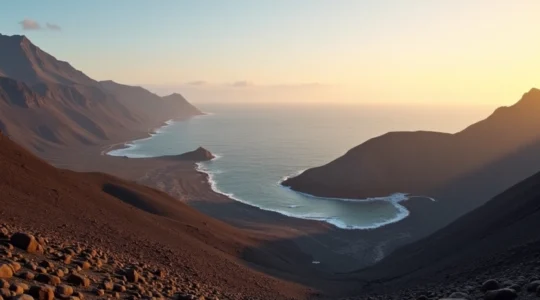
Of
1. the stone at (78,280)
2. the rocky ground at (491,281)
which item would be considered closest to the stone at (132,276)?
the stone at (78,280)

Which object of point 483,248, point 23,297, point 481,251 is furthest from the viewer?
point 483,248

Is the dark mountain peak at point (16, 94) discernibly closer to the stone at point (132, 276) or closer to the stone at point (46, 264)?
the stone at point (132, 276)

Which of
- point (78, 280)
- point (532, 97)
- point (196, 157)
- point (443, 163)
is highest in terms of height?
point (532, 97)

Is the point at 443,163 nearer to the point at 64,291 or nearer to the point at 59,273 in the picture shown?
the point at 59,273

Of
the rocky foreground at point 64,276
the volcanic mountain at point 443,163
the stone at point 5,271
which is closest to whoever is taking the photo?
the rocky foreground at point 64,276

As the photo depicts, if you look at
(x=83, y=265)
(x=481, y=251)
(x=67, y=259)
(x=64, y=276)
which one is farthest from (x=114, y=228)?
(x=481, y=251)

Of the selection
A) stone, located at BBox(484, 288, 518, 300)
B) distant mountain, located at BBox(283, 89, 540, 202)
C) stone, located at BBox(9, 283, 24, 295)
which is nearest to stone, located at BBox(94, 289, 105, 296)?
stone, located at BBox(9, 283, 24, 295)

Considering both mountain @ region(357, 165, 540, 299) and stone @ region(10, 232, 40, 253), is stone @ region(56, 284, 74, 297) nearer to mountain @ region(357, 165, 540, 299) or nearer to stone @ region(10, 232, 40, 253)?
stone @ region(10, 232, 40, 253)

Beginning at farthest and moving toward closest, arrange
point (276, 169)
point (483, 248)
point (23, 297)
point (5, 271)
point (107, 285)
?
point (276, 169) < point (483, 248) < point (107, 285) < point (5, 271) < point (23, 297)

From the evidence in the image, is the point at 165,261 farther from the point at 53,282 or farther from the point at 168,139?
the point at 168,139
